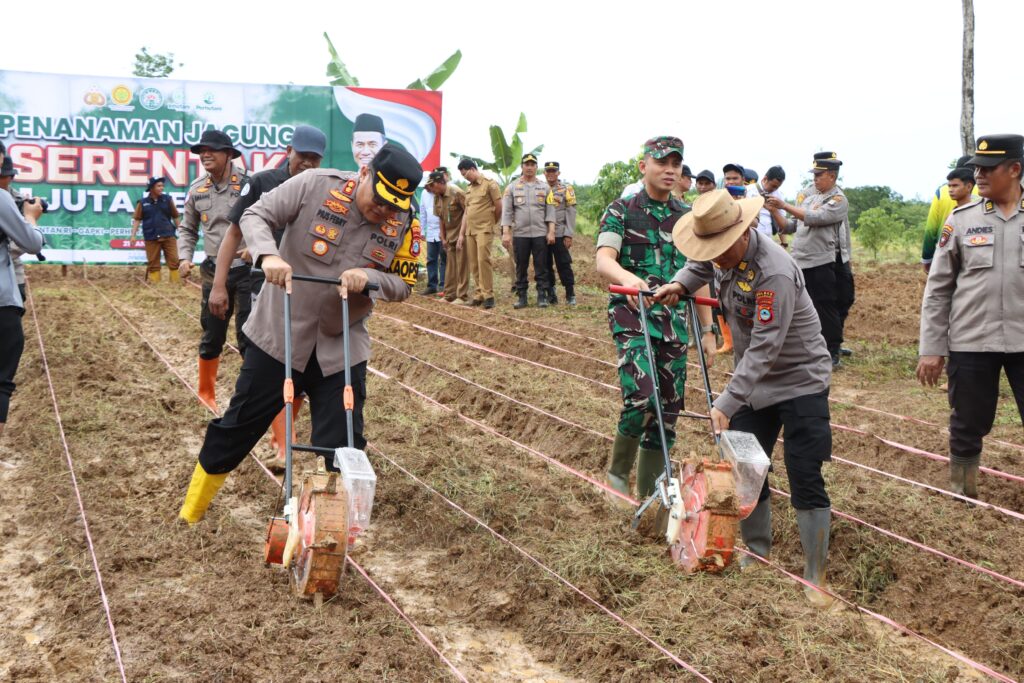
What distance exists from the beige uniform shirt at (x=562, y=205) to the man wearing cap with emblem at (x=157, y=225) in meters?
6.59

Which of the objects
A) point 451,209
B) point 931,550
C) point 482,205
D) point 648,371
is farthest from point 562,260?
point 931,550

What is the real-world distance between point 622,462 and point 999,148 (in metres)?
2.39

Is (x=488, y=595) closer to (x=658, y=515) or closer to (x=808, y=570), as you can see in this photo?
(x=658, y=515)

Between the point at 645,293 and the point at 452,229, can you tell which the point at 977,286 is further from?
the point at 452,229

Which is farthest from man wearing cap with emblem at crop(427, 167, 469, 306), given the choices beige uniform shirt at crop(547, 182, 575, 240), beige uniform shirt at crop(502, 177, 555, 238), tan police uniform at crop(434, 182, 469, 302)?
beige uniform shirt at crop(547, 182, 575, 240)

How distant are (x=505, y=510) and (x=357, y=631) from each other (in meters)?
A: 1.59

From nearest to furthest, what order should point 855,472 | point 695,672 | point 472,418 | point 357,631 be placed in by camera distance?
point 695,672 < point 357,631 < point 855,472 < point 472,418

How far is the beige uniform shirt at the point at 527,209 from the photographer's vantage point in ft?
43.9

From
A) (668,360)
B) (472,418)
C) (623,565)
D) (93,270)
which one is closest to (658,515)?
(623,565)

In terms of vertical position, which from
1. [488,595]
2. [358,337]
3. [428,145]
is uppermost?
[428,145]

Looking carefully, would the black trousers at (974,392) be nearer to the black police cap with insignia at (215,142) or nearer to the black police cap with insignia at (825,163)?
the black police cap with insignia at (825,163)

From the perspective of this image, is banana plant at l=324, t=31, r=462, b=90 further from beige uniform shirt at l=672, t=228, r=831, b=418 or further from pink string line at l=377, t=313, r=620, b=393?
beige uniform shirt at l=672, t=228, r=831, b=418

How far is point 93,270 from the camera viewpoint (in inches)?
745

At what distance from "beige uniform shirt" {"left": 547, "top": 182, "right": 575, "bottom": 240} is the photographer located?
28.4ft
